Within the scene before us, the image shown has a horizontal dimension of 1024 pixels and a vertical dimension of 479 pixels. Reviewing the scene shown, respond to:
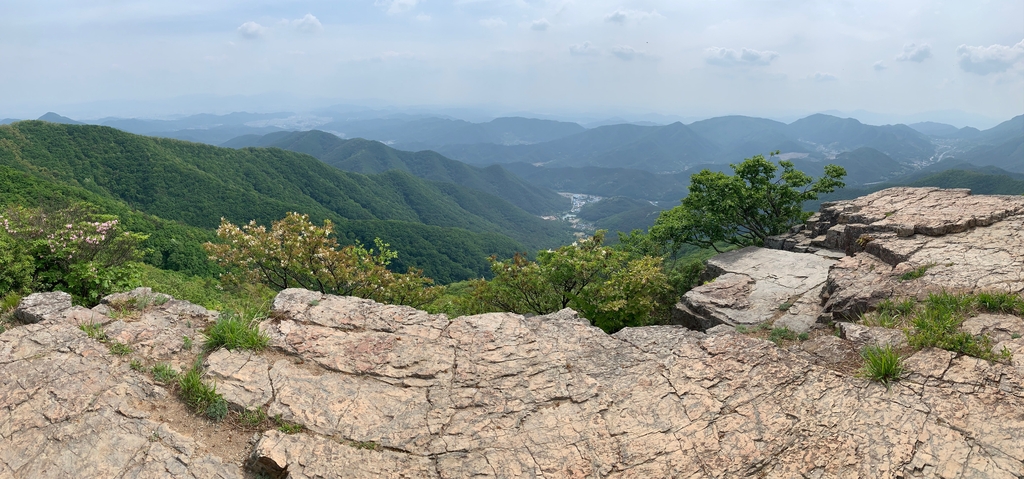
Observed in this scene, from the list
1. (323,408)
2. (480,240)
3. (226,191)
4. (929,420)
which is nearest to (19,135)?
(226,191)

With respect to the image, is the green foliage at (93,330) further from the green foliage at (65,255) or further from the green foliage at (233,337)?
the green foliage at (65,255)

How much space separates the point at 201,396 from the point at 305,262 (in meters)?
10.2

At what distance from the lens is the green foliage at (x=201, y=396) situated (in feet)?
21.8

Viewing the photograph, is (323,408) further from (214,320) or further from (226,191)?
(226,191)

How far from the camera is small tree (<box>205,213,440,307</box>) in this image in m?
15.9

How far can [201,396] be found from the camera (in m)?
6.78

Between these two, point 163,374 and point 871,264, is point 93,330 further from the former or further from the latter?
point 871,264

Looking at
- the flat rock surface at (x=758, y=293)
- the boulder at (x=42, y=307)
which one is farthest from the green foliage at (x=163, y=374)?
the flat rock surface at (x=758, y=293)

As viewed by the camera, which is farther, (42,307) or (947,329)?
(42,307)

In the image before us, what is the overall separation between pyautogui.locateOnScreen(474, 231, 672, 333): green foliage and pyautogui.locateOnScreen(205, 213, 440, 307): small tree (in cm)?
333

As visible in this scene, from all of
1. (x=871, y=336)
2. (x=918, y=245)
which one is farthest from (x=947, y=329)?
(x=918, y=245)

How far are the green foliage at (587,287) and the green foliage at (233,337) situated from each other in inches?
342

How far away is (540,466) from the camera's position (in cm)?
607

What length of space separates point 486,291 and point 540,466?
433 inches
